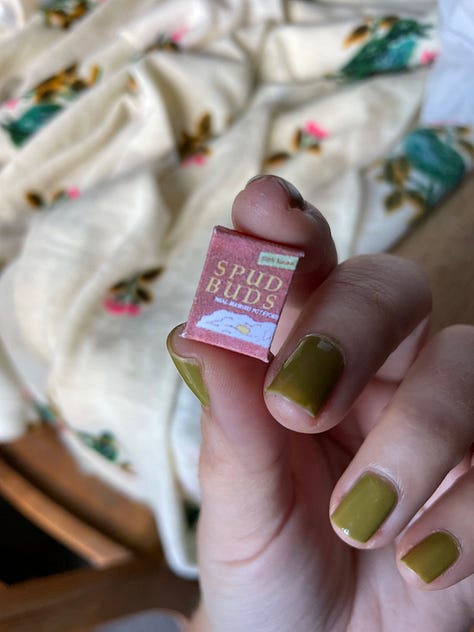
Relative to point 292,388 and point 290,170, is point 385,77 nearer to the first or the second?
A: point 290,170

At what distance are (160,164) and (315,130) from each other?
20 cm

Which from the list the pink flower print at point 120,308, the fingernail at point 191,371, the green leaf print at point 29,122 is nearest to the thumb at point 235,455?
the fingernail at point 191,371

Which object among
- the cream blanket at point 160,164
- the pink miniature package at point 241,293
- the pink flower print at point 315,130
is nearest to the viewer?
the pink miniature package at point 241,293

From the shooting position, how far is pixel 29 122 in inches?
31.3

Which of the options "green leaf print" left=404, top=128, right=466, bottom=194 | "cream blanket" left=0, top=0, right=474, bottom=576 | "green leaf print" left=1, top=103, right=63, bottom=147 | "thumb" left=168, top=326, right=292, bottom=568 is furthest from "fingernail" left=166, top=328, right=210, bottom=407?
"green leaf print" left=1, top=103, right=63, bottom=147

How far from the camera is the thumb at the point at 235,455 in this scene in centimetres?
35

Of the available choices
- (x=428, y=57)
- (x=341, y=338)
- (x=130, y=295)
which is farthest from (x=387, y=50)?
(x=341, y=338)

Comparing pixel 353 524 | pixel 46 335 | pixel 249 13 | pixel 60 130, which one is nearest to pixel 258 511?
pixel 353 524

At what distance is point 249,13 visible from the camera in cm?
86

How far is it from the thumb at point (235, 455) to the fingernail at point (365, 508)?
6cm

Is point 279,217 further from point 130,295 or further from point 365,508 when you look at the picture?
point 130,295

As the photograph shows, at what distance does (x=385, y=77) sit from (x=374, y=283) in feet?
1.57

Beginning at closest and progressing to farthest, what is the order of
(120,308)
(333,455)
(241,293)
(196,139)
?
1. (241,293)
2. (333,455)
3. (120,308)
4. (196,139)

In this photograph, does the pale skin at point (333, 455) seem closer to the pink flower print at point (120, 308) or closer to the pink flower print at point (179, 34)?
the pink flower print at point (120, 308)
